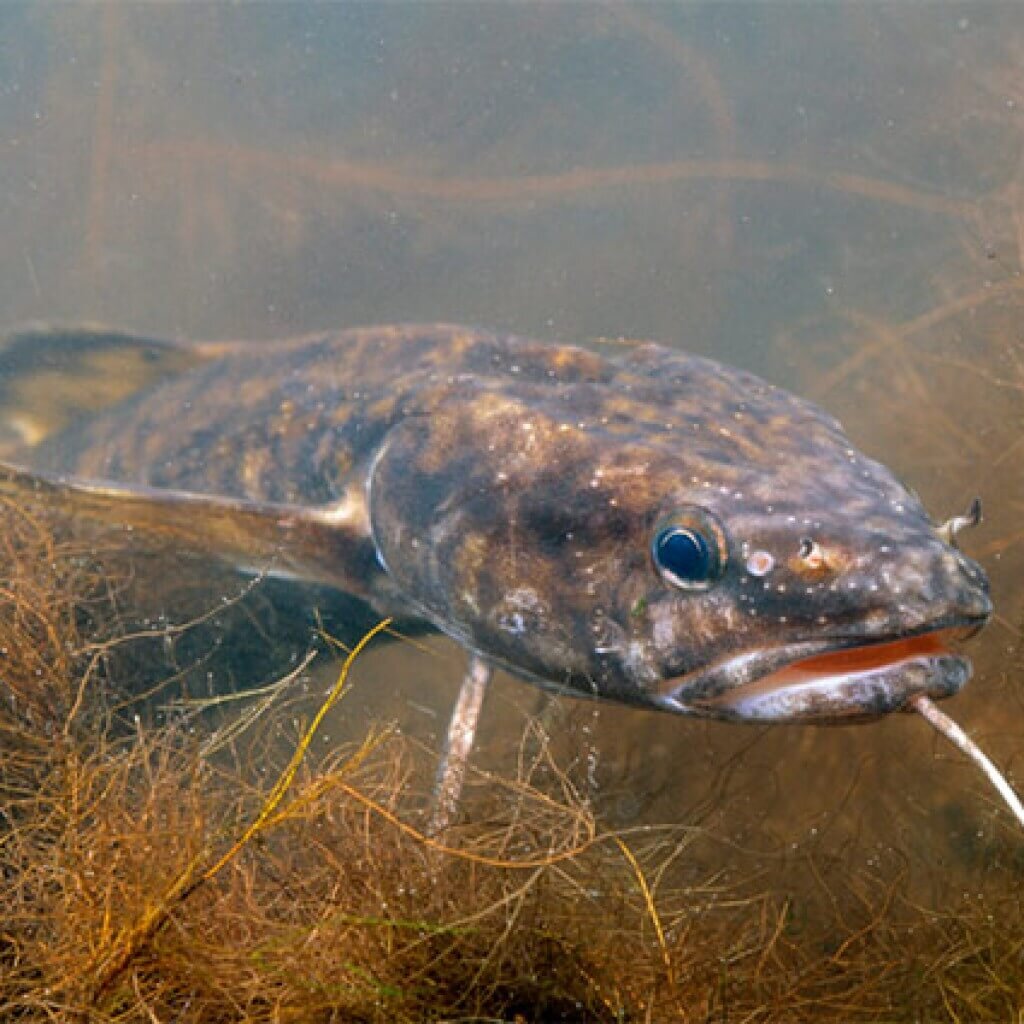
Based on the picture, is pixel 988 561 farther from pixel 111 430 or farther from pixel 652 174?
pixel 652 174

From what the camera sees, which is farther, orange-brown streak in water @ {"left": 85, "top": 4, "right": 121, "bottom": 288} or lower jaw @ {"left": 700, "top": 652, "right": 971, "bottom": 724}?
orange-brown streak in water @ {"left": 85, "top": 4, "right": 121, "bottom": 288}

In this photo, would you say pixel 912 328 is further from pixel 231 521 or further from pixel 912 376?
pixel 231 521

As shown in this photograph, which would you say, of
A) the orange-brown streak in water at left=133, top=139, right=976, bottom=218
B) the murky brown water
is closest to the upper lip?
the murky brown water

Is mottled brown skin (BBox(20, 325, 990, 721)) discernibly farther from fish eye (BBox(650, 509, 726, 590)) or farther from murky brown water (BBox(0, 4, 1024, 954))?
murky brown water (BBox(0, 4, 1024, 954))

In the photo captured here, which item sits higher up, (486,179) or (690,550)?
(690,550)


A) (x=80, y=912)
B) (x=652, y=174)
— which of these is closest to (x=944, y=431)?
(x=80, y=912)

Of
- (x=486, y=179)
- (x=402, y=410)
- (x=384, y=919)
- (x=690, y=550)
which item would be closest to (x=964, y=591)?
(x=690, y=550)

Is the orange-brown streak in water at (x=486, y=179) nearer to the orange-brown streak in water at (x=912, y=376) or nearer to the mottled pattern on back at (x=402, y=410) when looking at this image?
the orange-brown streak in water at (x=912, y=376)
